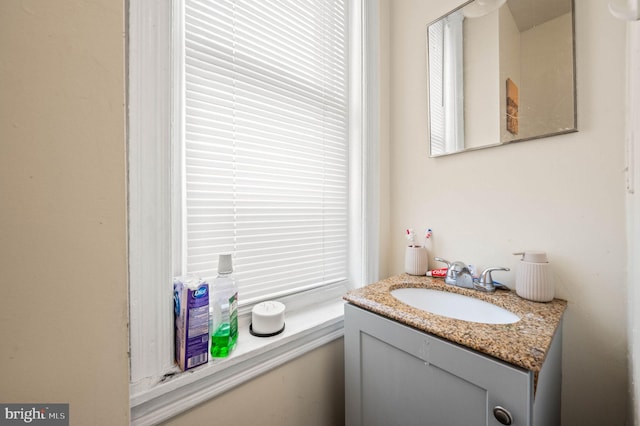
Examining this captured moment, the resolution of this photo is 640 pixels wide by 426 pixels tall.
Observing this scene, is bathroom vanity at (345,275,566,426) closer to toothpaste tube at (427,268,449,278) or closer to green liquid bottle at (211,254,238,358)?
toothpaste tube at (427,268,449,278)

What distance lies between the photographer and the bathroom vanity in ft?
1.45

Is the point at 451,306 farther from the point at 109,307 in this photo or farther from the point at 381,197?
the point at 109,307

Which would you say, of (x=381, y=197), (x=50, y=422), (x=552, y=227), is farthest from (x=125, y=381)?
(x=552, y=227)

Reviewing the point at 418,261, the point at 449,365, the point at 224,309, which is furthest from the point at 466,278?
the point at 224,309

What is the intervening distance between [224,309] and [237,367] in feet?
0.53

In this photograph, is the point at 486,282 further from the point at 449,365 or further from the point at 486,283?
the point at 449,365

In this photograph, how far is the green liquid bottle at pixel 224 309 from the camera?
61 cm

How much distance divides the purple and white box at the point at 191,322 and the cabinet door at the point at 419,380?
17.3 inches

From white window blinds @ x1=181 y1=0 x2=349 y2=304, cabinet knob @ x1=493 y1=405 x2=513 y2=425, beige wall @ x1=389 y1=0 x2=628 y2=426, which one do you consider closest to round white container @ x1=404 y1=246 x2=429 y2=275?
beige wall @ x1=389 y1=0 x2=628 y2=426

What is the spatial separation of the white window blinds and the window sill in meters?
0.14

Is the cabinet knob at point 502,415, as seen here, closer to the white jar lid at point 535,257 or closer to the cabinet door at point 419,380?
the cabinet door at point 419,380

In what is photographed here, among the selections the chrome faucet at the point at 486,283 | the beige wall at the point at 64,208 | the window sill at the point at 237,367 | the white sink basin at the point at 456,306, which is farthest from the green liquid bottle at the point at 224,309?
the chrome faucet at the point at 486,283

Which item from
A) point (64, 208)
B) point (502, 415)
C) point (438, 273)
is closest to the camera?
point (64, 208)

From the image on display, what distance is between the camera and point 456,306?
828mm
